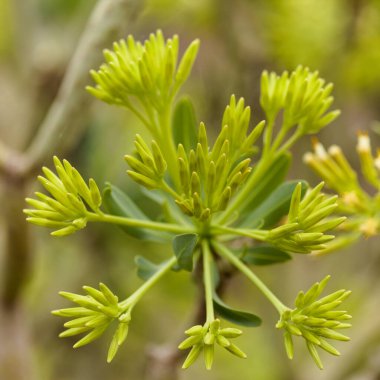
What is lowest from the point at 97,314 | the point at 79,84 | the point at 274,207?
the point at 97,314

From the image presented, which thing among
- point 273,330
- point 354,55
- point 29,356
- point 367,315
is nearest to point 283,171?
point 29,356

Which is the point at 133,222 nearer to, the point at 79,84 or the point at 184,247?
the point at 184,247

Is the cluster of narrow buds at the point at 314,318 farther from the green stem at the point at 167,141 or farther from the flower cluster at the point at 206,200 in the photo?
the green stem at the point at 167,141

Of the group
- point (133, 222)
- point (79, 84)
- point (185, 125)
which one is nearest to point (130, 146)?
point (79, 84)

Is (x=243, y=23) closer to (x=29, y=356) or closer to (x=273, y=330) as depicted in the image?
(x=273, y=330)

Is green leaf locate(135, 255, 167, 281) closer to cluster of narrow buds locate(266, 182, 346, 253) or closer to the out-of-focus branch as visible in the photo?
cluster of narrow buds locate(266, 182, 346, 253)

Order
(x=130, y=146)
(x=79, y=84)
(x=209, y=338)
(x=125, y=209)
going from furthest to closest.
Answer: (x=130, y=146)
(x=79, y=84)
(x=125, y=209)
(x=209, y=338)
